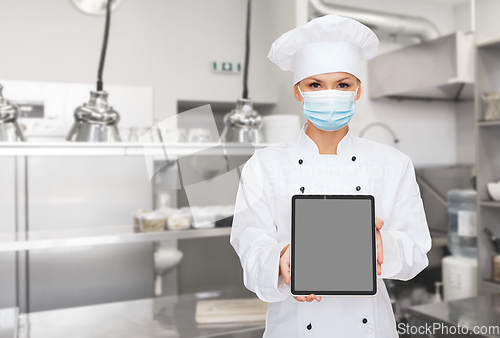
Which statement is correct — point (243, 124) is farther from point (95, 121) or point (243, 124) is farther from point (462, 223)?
point (462, 223)

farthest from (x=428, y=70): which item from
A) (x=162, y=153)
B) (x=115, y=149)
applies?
(x=115, y=149)

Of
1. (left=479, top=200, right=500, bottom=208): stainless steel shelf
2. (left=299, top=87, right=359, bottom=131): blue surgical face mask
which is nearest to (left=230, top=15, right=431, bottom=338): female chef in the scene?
(left=299, top=87, right=359, bottom=131): blue surgical face mask

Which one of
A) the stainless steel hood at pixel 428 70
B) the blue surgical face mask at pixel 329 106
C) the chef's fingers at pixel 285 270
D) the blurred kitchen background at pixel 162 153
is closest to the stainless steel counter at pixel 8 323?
the blurred kitchen background at pixel 162 153

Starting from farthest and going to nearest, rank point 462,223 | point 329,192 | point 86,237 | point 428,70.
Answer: point 428,70, point 462,223, point 86,237, point 329,192

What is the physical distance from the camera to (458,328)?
153 centimetres

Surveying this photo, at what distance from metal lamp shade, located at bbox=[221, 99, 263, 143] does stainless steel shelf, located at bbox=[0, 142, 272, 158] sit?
30 mm

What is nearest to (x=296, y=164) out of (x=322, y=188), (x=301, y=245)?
(x=322, y=188)

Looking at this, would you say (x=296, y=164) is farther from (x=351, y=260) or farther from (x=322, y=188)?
(x=351, y=260)

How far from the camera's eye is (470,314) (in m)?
1.65

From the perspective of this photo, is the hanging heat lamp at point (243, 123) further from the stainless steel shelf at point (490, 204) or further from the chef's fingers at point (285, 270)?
the stainless steel shelf at point (490, 204)

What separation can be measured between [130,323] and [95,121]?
80 centimetres

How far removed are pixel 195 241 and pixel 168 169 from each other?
695 millimetres

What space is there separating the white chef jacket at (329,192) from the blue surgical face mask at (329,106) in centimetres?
8

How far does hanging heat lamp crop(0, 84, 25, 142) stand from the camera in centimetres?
151
